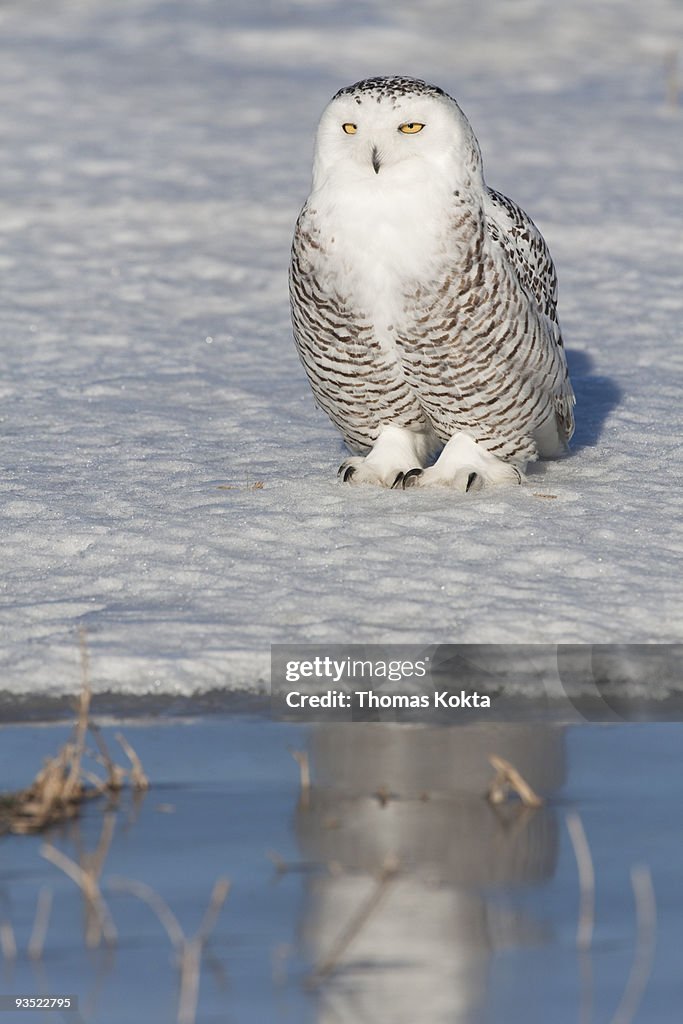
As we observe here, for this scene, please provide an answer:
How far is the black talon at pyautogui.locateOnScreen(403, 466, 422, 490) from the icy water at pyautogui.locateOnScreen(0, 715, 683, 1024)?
1.76m

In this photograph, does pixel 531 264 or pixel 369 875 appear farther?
pixel 531 264

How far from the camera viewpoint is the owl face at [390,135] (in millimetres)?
4770

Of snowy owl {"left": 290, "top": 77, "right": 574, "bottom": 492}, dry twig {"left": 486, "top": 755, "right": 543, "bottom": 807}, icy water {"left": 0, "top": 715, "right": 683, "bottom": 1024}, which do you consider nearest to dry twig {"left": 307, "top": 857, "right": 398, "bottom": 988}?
icy water {"left": 0, "top": 715, "right": 683, "bottom": 1024}

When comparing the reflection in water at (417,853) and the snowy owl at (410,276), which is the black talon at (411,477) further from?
the reflection in water at (417,853)

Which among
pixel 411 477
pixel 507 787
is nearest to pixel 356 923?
pixel 507 787

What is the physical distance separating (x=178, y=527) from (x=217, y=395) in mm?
1940

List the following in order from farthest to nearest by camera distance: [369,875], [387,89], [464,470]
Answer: [464,470], [387,89], [369,875]

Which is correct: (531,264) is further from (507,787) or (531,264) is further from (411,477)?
(507,787)

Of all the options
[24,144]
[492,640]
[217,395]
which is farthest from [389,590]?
[24,144]

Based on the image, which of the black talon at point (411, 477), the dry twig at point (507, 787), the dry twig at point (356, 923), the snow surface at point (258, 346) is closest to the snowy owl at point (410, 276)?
the black talon at point (411, 477)

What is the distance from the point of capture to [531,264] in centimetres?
544

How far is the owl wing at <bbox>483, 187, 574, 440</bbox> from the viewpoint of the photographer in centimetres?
523

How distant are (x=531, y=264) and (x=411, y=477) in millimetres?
809

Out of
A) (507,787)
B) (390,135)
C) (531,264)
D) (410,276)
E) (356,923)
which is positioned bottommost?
(507,787)
